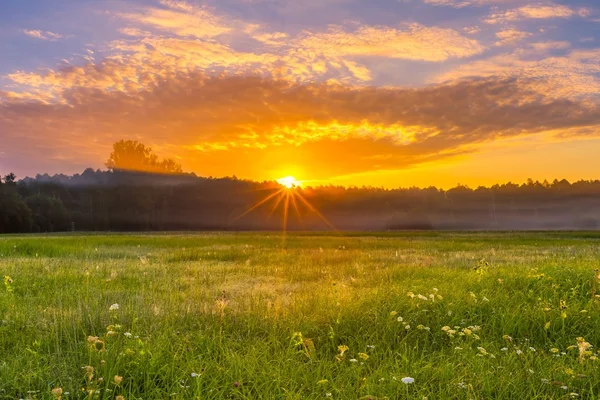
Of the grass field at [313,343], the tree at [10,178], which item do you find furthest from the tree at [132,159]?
the grass field at [313,343]

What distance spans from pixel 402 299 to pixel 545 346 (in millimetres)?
2254

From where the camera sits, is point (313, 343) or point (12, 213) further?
point (12, 213)

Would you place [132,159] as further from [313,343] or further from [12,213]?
[313,343]

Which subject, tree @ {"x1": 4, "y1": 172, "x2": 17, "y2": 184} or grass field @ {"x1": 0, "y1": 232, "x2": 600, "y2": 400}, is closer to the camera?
grass field @ {"x1": 0, "y1": 232, "x2": 600, "y2": 400}

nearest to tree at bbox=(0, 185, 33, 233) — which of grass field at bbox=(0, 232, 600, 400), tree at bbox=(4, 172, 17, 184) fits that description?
tree at bbox=(4, 172, 17, 184)

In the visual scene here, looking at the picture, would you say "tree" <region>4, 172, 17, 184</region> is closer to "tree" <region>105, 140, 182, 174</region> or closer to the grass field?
"tree" <region>105, 140, 182, 174</region>

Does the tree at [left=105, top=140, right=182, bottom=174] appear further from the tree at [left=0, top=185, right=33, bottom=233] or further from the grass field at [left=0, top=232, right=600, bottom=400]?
the grass field at [left=0, top=232, right=600, bottom=400]

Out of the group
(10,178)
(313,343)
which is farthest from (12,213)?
(313,343)

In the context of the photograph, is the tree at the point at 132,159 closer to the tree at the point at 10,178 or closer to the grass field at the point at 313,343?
the tree at the point at 10,178

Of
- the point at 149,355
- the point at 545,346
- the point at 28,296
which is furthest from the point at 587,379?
the point at 28,296

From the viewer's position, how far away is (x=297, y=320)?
645 cm

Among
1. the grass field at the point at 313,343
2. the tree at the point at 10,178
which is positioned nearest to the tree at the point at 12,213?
the tree at the point at 10,178

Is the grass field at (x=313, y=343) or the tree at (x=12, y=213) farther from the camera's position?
the tree at (x=12, y=213)

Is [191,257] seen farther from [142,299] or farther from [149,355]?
[149,355]
